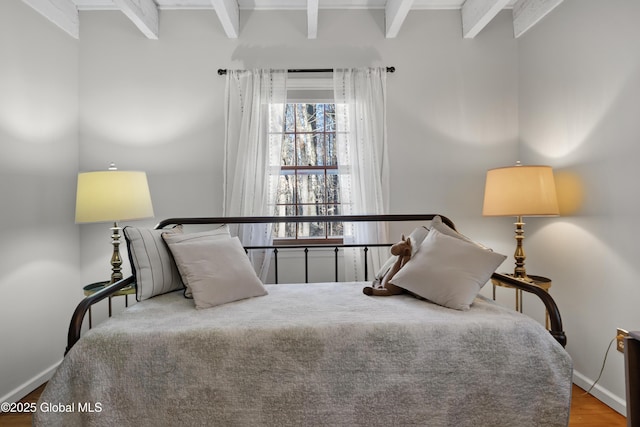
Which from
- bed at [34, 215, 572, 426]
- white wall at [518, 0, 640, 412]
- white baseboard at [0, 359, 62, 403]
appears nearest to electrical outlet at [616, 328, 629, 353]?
white wall at [518, 0, 640, 412]

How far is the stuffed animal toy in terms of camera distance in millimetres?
1674

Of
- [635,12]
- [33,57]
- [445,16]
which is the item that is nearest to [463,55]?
[445,16]

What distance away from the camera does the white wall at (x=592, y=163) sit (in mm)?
1690

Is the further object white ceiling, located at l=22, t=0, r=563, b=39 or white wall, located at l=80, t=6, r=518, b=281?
white wall, located at l=80, t=6, r=518, b=281

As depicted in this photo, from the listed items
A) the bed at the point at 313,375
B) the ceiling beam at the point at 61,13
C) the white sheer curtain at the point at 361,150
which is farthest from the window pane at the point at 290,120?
the bed at the point at 313,375

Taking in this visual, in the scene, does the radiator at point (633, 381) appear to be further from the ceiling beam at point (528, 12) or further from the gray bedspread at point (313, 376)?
the ceiling beam at point (528, 12)

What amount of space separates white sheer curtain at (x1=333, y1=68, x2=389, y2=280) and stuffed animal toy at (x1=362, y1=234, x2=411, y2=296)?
0.67 m

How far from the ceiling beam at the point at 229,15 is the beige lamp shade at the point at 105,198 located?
46.7 inches

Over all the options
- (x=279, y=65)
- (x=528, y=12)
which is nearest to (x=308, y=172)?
(x=279, y=65)

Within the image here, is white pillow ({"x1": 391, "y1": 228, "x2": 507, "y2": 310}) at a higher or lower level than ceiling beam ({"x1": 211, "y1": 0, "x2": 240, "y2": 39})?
lower

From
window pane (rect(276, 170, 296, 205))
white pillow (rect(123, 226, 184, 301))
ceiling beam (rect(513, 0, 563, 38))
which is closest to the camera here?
white pillow (rect(123, 226, 184, 301))

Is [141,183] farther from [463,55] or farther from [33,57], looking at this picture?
[463,55]

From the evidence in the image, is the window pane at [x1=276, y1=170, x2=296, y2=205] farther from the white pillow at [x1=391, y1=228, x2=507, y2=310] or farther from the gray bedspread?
the gray bedspread

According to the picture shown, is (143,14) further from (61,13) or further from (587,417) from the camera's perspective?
(587,417)
